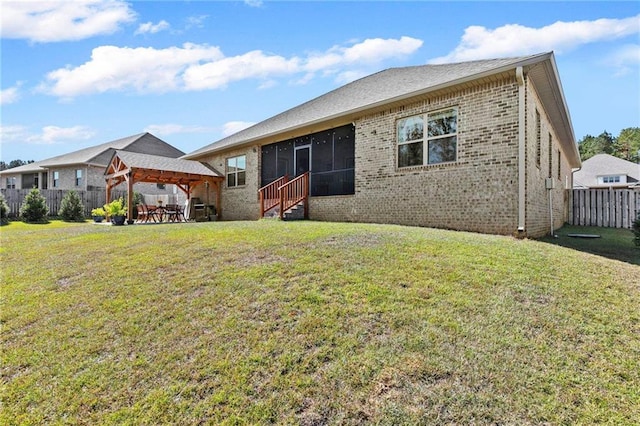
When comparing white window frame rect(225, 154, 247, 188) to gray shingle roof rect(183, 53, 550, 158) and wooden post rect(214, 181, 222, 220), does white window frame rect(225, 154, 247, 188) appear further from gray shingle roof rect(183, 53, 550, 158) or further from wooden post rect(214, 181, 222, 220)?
gray shingle roof rect(183, 53, 550, 158)

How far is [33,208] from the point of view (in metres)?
16.9

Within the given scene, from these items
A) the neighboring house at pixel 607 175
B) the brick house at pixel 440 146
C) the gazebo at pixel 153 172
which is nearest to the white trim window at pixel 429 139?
the brick house at pixel 440 146

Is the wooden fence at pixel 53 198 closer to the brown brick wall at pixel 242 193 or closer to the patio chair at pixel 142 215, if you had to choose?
the patio chair at pixel 142 215

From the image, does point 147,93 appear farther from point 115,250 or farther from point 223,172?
point 115,250

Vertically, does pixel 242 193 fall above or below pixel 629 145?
below

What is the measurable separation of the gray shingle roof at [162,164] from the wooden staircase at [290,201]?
5033mm

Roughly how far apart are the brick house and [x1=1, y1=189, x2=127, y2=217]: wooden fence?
1465 cm

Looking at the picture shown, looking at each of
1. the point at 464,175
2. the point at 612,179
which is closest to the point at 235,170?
the point at 464,175

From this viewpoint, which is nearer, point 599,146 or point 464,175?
point 464,175

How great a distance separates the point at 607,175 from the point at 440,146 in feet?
108

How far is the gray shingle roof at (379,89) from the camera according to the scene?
26.0ft

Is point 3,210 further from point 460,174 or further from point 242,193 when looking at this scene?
point 460,174

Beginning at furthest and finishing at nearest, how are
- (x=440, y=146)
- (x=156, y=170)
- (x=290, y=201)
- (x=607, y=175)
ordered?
(x=607, y=175) < (x=156, y=170) < (x=290, y=201) < (x=440, y=146)

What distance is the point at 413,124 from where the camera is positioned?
959cm
